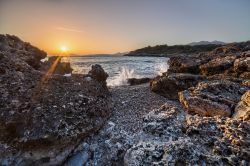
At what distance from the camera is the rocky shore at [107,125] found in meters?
6.46

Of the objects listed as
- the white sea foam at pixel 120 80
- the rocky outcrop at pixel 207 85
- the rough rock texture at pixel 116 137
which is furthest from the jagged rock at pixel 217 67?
the white sea foam at pixel 120 80

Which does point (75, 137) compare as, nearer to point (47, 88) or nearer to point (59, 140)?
point (59, 140)

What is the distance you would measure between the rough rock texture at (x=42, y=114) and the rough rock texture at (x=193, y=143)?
2138 mm

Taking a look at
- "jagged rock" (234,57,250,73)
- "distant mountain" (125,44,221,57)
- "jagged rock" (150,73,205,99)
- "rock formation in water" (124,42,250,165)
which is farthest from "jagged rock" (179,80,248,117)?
"distant mountain" (125,44,221,57)

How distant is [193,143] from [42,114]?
16.8ft

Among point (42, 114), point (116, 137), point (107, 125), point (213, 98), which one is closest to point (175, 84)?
point (213, 98)

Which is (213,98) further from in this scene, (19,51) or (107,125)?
(19,51)

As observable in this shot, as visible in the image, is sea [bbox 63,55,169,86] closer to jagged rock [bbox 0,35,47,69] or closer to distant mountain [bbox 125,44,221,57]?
jagged rock [bbox 0,35,47,69]

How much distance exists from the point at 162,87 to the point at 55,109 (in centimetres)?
693

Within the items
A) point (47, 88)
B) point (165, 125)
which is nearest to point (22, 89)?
point (47, 88)

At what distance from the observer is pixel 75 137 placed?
746cm

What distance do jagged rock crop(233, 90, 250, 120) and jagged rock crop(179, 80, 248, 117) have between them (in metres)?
0.27

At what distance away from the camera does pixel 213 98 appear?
30.6ft

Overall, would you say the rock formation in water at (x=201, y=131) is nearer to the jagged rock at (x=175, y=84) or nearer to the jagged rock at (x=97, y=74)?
the jagged rock at (x=175, y=84)
